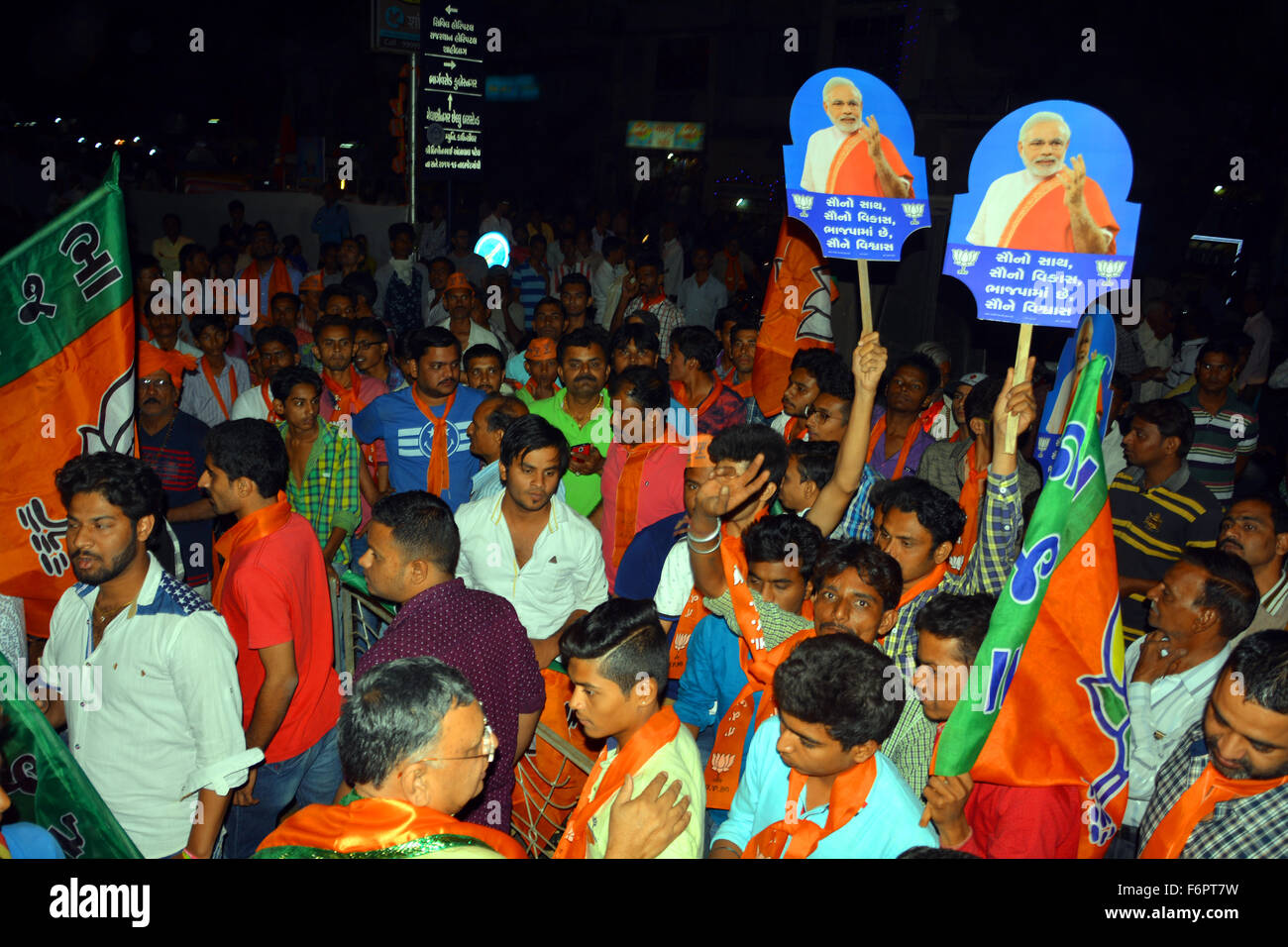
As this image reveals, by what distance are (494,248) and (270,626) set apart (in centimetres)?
1054

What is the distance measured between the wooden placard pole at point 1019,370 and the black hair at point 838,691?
142cm

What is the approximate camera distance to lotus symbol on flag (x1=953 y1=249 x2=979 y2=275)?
4062 mm

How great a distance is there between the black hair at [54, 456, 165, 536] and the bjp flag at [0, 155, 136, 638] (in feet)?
2.05

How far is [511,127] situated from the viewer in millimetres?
30359

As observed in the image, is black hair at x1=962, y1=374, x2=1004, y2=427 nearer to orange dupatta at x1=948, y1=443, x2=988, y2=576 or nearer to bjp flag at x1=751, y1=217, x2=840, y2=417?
orange dupatta at x1=948, y1=443, x2=988, y2=576

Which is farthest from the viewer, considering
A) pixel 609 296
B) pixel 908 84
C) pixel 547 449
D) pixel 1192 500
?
pixel 908 84

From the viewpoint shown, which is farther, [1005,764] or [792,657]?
[1005,764]

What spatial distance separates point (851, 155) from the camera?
473 centimetres

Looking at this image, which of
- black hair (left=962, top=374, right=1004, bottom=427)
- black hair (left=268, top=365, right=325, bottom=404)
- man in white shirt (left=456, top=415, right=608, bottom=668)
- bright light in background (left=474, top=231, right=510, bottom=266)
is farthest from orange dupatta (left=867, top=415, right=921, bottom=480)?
bright light in background (left=474, top=231, right=510, bottom=266)

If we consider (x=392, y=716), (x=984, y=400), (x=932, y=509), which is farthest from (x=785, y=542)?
(x=984, y=400)

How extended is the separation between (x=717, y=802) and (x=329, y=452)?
287 cm

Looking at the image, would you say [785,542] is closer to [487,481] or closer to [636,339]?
[487,481]

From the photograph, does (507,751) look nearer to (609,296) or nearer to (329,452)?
(329,452)
